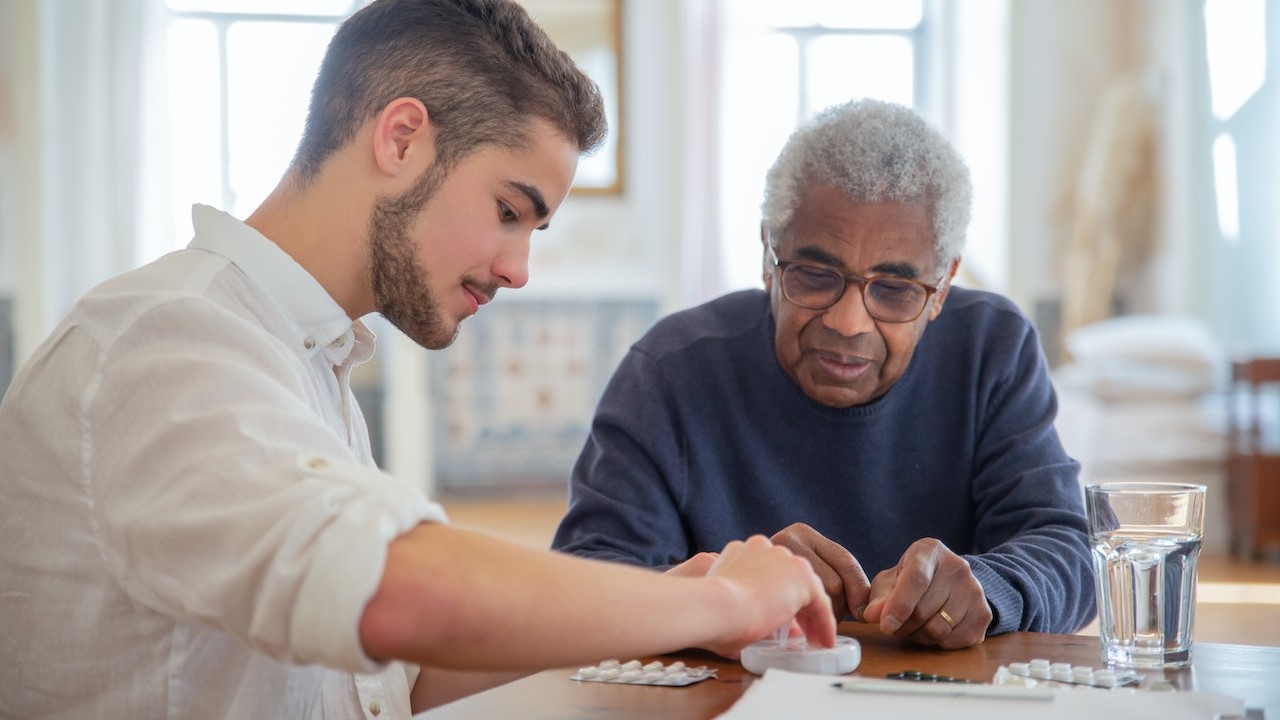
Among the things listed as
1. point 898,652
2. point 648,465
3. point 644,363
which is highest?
point 644,363

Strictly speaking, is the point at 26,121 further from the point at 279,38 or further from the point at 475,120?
the point at 475,120

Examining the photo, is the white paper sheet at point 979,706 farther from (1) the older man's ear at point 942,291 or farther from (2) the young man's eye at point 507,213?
(1) the older man's ear at point 942,291

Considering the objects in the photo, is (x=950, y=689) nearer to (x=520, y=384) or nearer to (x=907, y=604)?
(x=907, y=604)

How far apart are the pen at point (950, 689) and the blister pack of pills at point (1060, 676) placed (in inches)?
2.2

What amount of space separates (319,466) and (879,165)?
1008 mm

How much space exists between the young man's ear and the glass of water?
680 millimetres

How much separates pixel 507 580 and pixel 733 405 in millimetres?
990

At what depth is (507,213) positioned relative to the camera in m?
1.25

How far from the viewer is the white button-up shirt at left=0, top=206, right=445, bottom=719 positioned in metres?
0.79

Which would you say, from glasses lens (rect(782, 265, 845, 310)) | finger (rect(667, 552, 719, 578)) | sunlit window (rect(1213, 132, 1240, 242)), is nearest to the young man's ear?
finger (rect(667, 552, 719, 578))

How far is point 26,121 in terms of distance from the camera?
18.0 ft

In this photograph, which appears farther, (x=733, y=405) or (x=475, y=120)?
(x=733, y=405)

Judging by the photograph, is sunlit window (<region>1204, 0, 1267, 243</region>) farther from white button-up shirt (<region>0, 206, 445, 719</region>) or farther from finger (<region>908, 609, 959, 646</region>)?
white button-up shirt (<region>0, 206, 445, 719</region>)

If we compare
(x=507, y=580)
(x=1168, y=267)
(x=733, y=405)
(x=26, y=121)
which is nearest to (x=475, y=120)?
(x=507, y=580)
